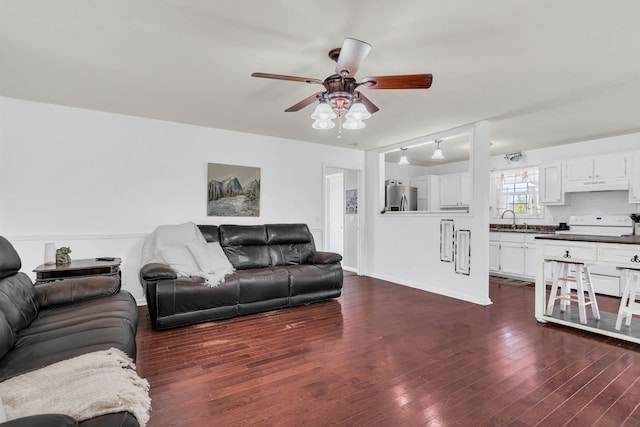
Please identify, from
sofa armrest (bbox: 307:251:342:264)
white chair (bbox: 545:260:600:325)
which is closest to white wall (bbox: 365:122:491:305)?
white chair (bbox: 545:260:600:325)

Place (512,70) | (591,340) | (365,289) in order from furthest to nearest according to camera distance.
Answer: (365,289)
(591,340)
(512,70)

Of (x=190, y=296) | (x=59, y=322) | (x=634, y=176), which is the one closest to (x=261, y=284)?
(x=190, y=296)

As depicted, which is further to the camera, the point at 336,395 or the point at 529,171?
the point at 529,171

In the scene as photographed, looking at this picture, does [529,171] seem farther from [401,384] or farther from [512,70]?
[401,384]

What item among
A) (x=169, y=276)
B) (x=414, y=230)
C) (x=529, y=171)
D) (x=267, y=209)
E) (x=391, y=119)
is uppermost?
(x=391, y=119)

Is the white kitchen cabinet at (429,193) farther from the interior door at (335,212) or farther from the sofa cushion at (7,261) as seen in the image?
the sofa cushion at (7,261)

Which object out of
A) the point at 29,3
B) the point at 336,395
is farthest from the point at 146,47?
the point at 336,395

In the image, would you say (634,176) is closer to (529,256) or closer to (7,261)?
(529,256)

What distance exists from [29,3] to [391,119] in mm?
3455

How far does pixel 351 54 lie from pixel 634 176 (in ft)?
16.7

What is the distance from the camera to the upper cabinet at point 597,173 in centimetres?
476

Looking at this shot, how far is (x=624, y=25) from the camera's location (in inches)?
82.4

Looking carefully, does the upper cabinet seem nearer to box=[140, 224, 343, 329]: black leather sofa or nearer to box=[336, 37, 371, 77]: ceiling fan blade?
box=[140, 224, 343, 329]: black leather sofa

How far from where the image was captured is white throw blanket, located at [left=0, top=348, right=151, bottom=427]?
1128 millimetres
